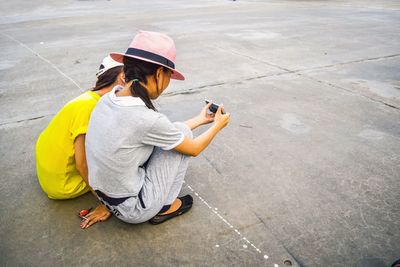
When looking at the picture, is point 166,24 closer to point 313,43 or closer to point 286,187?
point 313,43

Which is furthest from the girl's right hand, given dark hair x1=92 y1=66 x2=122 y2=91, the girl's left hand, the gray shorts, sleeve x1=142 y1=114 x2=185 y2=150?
dark hair x1=92 y1=66 x2=122 y2=91

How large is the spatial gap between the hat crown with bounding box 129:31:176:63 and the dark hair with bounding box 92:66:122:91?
403 millimetres

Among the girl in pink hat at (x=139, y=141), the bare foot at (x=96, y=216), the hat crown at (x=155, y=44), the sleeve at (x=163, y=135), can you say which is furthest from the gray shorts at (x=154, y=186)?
the hat crown at (x=155, y=44)

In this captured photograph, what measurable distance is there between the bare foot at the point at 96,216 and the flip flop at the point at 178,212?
32 centimetres

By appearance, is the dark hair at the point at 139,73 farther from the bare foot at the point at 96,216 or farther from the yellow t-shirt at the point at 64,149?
the bare foot at the point at 96,216

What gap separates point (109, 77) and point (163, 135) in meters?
0.65

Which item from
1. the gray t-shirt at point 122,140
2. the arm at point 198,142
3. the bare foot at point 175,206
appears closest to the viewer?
the gray t-shirt at point 122,140

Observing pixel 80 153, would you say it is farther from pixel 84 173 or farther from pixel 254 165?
pixel 254 165

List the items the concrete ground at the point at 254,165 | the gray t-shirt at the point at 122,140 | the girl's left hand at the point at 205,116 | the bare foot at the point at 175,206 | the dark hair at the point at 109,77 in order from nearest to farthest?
the gray t-shirt at the point at 122,140, the concrete ground at the point at 254,165, the dark hair at the point at 109,77, the bare foot at the point at 175,206, the girl's left hand at the point at 205,116

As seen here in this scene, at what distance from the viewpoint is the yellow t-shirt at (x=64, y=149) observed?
1975 millimetres

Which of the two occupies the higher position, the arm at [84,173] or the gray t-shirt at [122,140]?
the gray t-shirt at [122,140]

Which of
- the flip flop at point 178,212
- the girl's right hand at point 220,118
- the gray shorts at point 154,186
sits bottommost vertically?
→ the flip flop at point 178,212

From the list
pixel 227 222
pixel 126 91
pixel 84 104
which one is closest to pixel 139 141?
pixel 126 91

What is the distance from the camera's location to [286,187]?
99.0 inches
